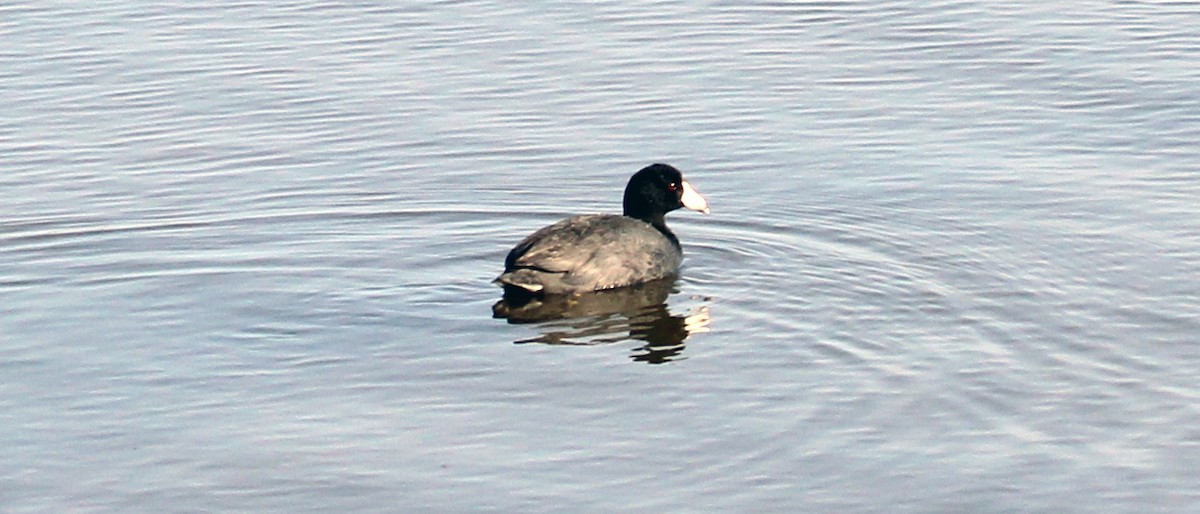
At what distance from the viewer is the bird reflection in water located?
35.2 ft

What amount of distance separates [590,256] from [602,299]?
0.94 ft

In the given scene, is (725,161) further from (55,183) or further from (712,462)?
(712,462)

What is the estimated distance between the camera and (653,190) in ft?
41.1

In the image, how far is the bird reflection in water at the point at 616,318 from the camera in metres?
10.7

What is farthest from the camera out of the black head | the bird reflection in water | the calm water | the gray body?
the black head

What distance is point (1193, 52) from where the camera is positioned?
55.2 feet

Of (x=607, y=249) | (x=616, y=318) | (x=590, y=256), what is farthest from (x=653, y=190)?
(x=616, y=318)

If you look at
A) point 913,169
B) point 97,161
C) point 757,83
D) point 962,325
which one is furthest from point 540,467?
point 757,83

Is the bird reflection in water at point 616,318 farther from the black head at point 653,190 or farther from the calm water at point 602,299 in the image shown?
the black head at point 653,190

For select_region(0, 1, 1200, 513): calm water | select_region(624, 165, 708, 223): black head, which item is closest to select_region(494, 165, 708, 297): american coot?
select_region(624, 165, 708, 223): black head

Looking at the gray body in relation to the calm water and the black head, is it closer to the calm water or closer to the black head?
the calm water

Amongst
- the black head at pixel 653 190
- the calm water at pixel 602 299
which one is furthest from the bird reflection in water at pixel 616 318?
the black head at pixel 653 190

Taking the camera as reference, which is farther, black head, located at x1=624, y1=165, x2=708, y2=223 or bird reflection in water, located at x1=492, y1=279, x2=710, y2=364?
black head, located at x1=624, y1=165, x2=708, y2=223

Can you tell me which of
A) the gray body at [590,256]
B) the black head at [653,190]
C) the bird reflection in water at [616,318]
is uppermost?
the black head at [653,190]
